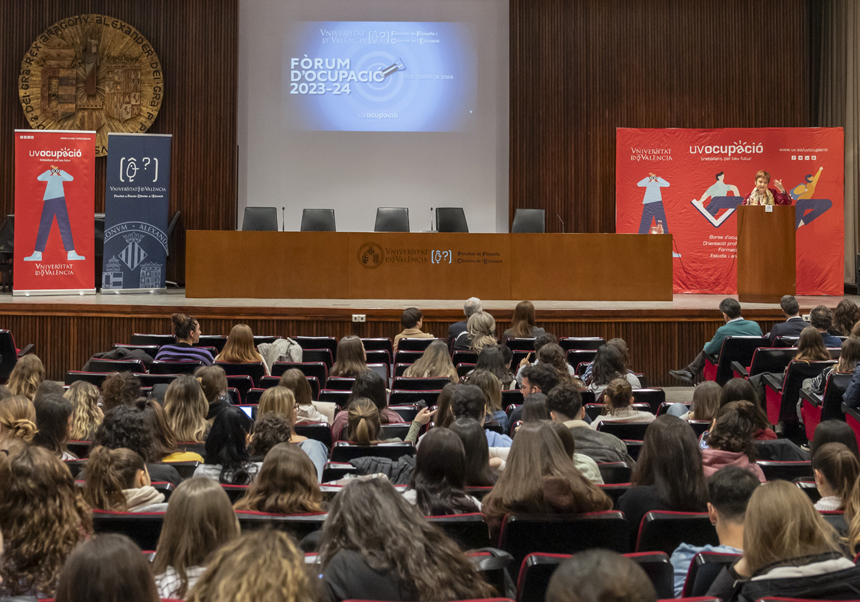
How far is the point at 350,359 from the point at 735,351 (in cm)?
302

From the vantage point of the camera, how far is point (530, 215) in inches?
439

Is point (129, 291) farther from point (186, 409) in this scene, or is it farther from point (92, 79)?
point (186, 409)

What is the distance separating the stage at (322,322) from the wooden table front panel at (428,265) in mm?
656

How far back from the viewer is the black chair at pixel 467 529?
253cm

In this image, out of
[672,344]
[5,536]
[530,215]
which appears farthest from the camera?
[530,215]

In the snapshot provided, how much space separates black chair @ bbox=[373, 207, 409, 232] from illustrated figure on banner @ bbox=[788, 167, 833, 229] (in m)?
5.18

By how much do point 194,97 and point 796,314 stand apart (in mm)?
8360

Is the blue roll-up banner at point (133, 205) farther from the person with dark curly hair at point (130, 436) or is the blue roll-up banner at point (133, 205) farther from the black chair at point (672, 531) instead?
the black chair at point (672, 531)

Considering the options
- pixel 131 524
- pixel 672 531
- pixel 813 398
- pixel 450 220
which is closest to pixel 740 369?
pixel 813 398

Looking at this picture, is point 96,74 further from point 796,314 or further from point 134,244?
point 796,314

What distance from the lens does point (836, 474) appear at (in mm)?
2701

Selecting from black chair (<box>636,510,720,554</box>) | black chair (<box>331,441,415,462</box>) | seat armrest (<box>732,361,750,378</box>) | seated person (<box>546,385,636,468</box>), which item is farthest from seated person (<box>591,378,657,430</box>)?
seat armrest (<box>732,361,750,378</box>)

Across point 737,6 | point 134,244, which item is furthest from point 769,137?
point 134,244

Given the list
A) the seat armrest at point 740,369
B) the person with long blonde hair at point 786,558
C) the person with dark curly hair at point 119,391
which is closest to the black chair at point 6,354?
the person with dark curly hair at point 119,391
